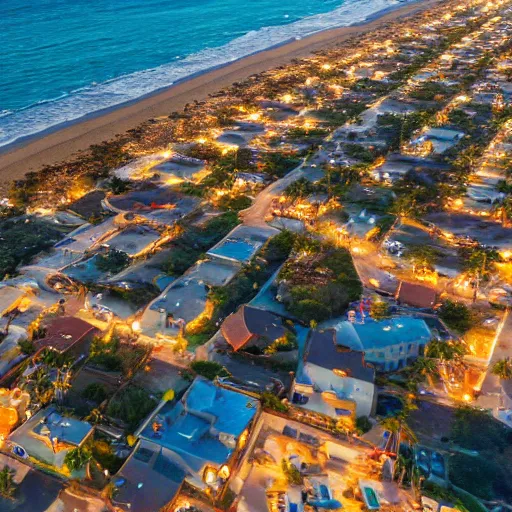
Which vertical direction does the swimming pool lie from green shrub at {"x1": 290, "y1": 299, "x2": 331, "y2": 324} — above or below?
below

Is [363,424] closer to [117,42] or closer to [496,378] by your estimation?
[496,378]

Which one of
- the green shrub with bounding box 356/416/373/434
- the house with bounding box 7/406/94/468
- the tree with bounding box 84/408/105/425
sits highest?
the house with bounding box 7/406/94/468

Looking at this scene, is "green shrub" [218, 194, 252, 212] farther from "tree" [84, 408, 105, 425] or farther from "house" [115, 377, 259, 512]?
"tree" [84, 408, 105, 425]

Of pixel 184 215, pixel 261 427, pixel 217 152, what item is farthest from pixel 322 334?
pixel 217 152

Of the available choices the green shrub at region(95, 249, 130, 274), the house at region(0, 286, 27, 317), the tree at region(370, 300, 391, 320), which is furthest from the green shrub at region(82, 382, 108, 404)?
the tree at region(370, 300, 391, 320)

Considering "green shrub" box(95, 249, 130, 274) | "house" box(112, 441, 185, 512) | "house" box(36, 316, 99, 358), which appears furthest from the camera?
"green shrub" box(95, 249, 130, 274)

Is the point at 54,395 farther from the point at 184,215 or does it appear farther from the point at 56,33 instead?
the point at 56,33

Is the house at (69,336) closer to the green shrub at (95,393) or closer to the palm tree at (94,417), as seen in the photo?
the green shrub at (95,393)
